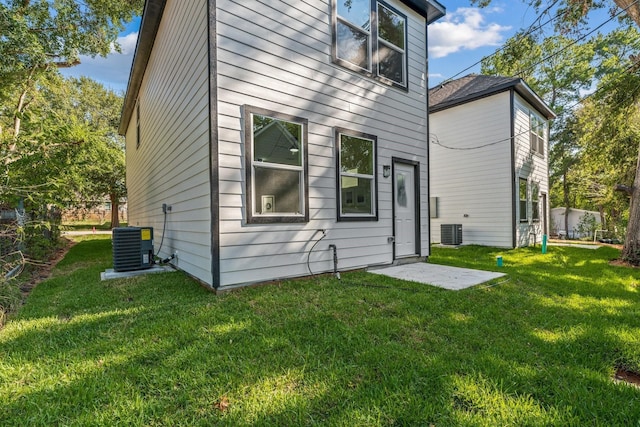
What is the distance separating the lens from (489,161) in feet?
32.0

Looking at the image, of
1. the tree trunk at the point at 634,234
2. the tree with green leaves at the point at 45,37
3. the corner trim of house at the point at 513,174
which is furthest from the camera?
the corner trim of house at the point at 513,174

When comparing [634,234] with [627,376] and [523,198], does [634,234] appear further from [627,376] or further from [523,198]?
[627,376]

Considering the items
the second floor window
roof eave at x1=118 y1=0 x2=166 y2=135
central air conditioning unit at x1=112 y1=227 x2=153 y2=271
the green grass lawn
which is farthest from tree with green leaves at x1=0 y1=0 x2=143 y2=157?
the second floor window

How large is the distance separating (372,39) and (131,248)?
17.7ft

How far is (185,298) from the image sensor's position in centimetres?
357

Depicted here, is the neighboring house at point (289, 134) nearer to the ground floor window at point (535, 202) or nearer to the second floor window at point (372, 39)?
the second floor window at point (372, 39)

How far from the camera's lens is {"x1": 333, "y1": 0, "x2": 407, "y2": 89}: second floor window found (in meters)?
5.05

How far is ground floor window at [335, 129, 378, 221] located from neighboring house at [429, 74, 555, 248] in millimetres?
5642

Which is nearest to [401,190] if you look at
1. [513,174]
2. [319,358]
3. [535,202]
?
[319,358]

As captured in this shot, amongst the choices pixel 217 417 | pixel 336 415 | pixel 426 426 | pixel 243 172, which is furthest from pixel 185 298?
pixel 426 426

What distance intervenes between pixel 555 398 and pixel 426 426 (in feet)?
2.73

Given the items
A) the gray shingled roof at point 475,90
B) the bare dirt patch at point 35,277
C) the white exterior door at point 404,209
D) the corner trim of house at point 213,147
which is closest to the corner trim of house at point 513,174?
the gray shingled roof at point 475,90

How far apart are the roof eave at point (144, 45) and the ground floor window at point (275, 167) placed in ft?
12.3

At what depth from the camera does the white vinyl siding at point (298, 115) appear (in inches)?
148
